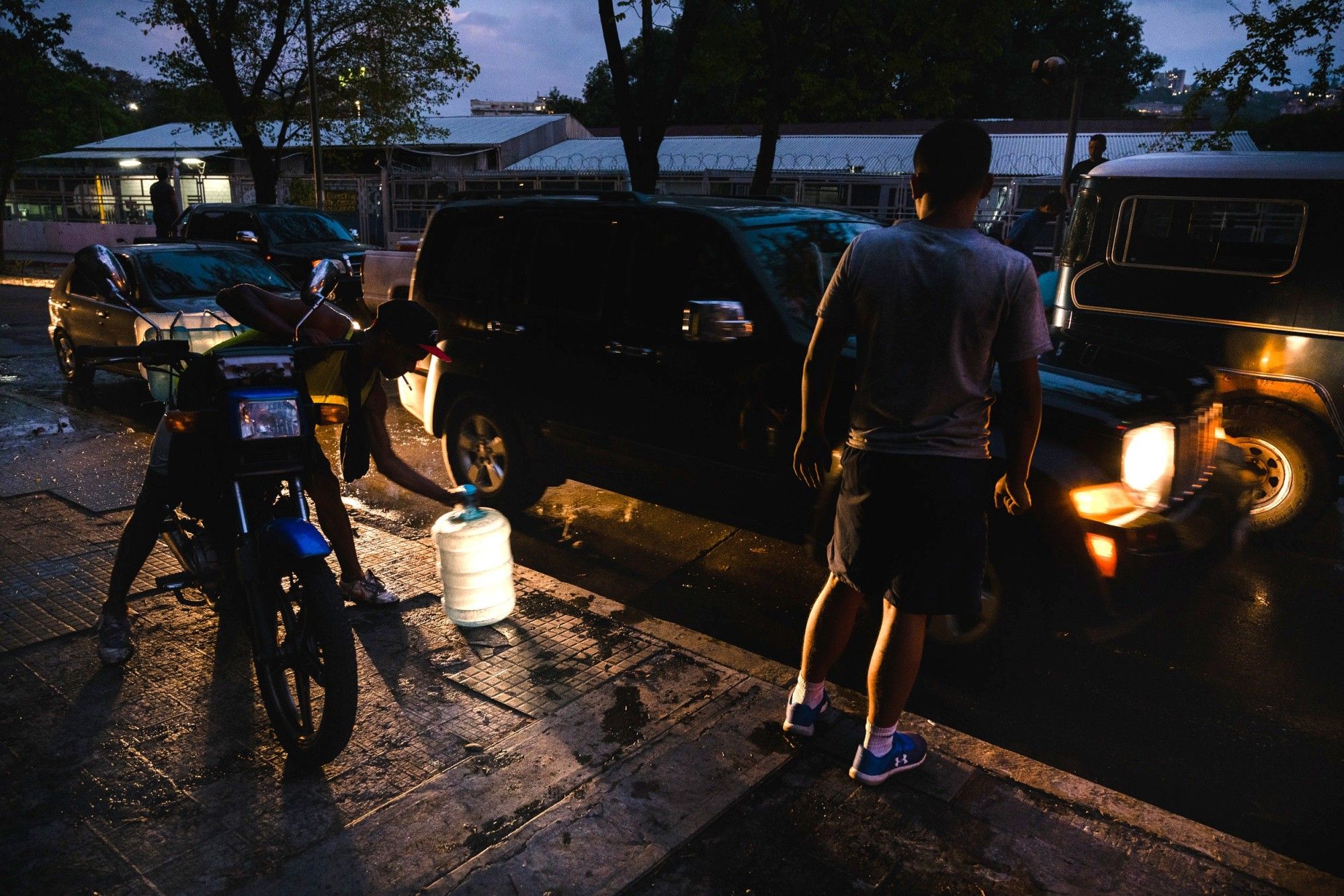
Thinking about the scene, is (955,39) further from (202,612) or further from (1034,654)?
(202,612)

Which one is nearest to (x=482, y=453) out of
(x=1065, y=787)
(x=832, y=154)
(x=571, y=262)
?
(x=571, y=262)

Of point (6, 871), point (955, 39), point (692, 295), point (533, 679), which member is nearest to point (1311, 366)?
point (692, 295)

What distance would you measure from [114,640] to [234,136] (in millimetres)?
33286

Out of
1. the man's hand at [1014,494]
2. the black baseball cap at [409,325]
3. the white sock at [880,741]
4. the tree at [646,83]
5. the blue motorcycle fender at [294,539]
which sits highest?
the tree at [646,83]

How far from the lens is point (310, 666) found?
3.11 meters

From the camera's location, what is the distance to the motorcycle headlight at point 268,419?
A: 3.07 m

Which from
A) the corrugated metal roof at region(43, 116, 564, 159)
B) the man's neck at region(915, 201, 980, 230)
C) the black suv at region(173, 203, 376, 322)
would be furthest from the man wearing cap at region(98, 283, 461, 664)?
the corrugated metal roof at region(43, 116, 564, 159)

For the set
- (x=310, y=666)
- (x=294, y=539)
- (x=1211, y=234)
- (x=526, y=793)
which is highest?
(x=1211, y=234)

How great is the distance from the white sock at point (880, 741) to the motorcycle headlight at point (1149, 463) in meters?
1.58

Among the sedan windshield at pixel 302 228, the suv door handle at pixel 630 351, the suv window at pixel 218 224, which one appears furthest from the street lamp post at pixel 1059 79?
the suv window at pixel 218 224

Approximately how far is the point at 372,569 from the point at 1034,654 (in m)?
3.41

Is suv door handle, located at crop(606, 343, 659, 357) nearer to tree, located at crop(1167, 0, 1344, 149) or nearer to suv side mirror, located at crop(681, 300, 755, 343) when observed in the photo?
suv side mirror, located at crop(681, 300, 755, 343)

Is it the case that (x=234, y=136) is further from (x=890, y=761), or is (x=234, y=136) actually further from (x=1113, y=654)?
(x=890, y=761)

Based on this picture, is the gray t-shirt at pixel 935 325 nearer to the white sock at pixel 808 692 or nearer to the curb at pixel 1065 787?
the white sock at pixel 808 692
